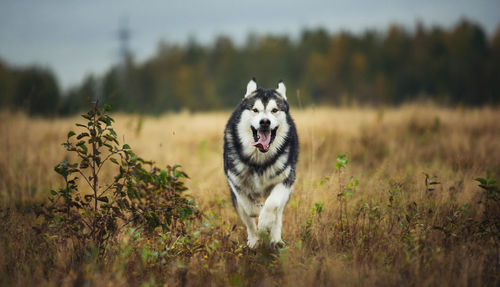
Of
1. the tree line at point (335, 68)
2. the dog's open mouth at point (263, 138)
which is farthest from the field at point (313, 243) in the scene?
the tree line at point (335, 68)

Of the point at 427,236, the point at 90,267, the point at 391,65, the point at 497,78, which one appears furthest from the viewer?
the point at 391,65

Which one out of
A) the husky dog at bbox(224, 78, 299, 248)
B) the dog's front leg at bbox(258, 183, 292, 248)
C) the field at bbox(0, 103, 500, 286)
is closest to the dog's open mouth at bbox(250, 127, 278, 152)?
the husky dog at bbox(224, 78, 299, 248)

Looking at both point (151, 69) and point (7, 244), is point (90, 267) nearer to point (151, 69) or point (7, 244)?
point (7, 244)

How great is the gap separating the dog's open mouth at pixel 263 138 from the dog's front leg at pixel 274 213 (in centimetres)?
49

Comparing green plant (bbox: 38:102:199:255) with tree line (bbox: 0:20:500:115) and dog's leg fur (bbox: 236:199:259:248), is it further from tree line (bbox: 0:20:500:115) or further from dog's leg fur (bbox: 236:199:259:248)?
tree line (bbox: 0:20:500:115)

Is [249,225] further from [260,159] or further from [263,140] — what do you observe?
[263,140]

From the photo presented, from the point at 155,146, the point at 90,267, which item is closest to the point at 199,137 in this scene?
the point at 155,146

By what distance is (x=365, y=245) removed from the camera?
3014 mm

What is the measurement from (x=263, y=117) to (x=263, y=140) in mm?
A: 259

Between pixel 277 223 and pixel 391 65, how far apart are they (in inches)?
1575

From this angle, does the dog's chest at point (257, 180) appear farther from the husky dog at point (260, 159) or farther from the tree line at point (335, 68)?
the tree line at point (335, 68)

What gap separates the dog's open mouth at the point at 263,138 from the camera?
126 inches

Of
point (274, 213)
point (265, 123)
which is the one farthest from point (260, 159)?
point (274, 213)

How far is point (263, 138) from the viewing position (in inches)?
129
